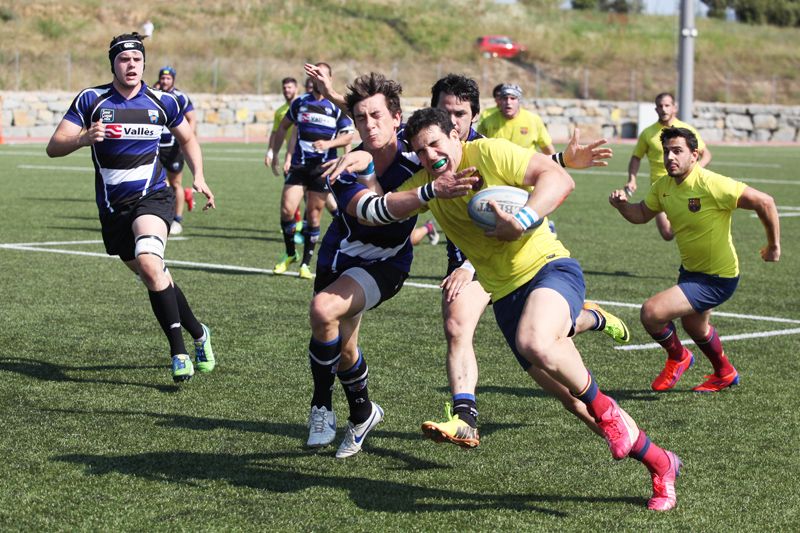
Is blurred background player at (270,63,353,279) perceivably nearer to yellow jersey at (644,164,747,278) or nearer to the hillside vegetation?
yellow jersey at (644,164,747,278)

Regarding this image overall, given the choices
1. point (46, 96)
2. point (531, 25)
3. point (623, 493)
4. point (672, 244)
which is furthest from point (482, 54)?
point (623, 493)

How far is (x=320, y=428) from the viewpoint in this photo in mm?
6180

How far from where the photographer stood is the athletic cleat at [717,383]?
304 inches

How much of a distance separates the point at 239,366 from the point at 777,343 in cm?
415

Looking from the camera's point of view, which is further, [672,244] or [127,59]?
[672,244]

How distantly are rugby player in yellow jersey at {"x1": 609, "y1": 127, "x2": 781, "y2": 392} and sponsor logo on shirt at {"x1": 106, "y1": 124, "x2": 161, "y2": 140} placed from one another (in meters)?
3.17

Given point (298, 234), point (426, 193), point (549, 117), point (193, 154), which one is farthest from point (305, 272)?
point (549, 117)

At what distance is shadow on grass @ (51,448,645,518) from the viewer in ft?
17.3

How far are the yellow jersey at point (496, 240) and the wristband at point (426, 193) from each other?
0.17 meters

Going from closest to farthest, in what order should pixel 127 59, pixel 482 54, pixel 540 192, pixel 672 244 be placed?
pixel 540 192 < pixel 127 59 < pixel 672 244 < pixel 482 54

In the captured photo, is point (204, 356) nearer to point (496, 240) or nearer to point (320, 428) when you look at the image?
point (320, 428)

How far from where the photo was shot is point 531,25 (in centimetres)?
7069

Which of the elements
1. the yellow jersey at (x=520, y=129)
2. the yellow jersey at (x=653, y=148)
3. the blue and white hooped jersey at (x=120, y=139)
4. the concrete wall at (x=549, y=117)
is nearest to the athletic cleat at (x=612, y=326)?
the blue and white hooped jersey at (x=120, y=139)

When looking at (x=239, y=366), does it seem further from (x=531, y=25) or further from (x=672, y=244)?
(x=531, y=25)
